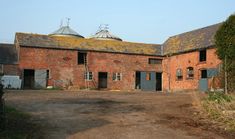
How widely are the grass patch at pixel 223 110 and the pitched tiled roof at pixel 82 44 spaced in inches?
960

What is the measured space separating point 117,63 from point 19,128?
29104mm

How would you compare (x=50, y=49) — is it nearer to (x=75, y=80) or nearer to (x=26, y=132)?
(x=75, y=80)

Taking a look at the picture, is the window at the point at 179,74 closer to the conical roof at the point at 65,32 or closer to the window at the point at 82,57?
the window at the point at 82,57

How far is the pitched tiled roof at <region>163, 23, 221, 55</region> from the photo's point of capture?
3428cm

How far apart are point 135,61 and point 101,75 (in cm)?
450

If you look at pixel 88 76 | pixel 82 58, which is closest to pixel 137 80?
pixel 88 76

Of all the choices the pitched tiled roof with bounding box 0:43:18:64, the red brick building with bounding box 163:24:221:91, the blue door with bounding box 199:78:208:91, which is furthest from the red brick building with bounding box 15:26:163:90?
the blue door with bounding box 199:78:208:91

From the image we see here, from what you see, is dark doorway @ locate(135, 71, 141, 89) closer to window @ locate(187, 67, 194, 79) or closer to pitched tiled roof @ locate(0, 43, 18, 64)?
window @ locate(187, 67, 194, 79)

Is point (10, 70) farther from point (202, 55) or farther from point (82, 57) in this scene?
point (202, 55)

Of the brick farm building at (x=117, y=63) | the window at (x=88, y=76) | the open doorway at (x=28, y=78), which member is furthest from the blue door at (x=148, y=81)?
the open doorway at (x=28, y=78)

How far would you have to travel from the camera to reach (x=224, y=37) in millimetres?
24422

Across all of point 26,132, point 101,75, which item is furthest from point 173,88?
point 26,132

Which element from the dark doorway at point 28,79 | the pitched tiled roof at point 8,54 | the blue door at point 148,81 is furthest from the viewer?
the blue door at point 148,81

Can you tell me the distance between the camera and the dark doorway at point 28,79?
115 ft
